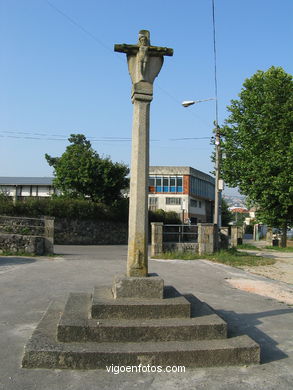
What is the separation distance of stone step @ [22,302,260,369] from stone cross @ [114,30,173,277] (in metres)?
1.38

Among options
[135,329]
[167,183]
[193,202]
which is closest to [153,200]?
[167,183]

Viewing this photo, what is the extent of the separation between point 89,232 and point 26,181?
2260cm

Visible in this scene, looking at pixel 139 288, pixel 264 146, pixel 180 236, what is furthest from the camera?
pixel 264 146

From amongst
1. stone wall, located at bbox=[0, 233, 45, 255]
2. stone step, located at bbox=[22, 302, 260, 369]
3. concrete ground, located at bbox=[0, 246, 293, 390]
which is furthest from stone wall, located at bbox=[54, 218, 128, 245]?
stone step, located at bbox=[22, 302, 260, 369]

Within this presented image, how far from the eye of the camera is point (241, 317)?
625 centimetres

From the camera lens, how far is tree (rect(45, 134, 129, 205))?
30.4 metres

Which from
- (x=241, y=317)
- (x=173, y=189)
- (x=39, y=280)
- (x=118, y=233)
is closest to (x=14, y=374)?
(x=241, y=317)

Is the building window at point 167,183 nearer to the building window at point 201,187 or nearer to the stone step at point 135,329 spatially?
the building window at point 201,187

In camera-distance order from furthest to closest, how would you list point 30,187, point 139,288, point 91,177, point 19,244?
point 30,187, point 91,177, point 19,244, point 139,288

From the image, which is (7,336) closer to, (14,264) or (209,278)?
(209,278)

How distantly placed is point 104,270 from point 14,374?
8072mm

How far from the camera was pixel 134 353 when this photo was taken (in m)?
4.08

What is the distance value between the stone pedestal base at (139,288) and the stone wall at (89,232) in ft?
72.5

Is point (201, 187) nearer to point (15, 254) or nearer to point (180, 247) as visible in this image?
point (180, 247)
